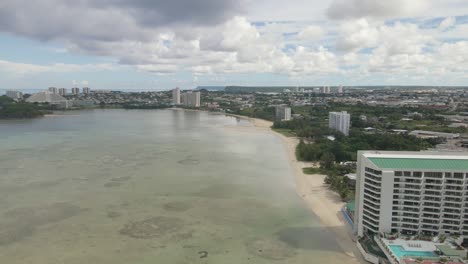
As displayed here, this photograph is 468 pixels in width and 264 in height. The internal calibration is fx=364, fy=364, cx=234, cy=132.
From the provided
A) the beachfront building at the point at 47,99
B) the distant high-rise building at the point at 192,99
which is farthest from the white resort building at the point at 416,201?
the beachfront building at the point at 47,99

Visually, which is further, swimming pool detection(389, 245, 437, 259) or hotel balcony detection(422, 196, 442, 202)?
hotel balcony detection(422, 196, 442, 202)

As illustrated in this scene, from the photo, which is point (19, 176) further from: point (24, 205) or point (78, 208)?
point (78, 208)

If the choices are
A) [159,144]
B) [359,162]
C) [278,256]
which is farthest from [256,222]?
[159,144]

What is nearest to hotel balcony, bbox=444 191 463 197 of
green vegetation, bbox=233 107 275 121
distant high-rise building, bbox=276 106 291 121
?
distant high-rise building, bbox=276 106 291 121

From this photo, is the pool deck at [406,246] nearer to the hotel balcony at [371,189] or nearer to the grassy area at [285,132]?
the hotel balcony at [371,189]

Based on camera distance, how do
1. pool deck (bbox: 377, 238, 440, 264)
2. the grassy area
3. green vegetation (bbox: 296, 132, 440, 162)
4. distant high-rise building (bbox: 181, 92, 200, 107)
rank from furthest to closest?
1. distant high-rise building (bbox: 181, 92, 200, 107)
2. the grassy area
3. green vegetation (bbox: 296, 132, 440, 162)
4. pool deck (bbox: 377, 238, 440, 264)

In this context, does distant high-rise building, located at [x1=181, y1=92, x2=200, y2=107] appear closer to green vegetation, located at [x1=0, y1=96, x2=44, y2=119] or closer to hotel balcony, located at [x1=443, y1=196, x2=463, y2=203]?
green vegetation, located at [x1=0, y1=96, x2=44, y2=119]
